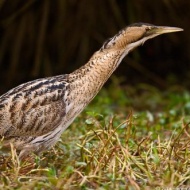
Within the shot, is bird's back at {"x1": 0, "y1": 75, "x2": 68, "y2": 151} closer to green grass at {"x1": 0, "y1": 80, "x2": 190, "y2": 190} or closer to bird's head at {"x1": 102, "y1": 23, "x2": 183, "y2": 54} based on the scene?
green grass at {"x1": 0, "y1": 80, "x2": 190, "y2": 190}

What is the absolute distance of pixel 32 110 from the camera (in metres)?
4.44

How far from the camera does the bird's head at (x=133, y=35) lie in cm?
453

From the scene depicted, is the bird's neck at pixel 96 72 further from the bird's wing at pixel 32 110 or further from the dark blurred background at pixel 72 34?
the dark blurred background at pixel 72 34

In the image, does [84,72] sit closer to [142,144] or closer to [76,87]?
[76,87]

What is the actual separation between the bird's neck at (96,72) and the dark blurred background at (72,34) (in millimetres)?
3481

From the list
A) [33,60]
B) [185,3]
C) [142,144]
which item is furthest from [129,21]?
[142,144]

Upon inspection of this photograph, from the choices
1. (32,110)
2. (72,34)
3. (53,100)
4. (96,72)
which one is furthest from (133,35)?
(72,34)

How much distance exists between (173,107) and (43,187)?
319cm

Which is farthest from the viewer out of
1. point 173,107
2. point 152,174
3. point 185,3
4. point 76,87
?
point 185,3

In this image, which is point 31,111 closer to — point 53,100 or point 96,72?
point 53,100

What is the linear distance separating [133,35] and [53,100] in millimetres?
646

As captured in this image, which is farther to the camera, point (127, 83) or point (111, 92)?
point (127, 83)

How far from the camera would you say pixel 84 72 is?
4.55m

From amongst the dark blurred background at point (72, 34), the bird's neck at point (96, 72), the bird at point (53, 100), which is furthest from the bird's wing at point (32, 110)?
the dark blurred background at point (72, 34)
